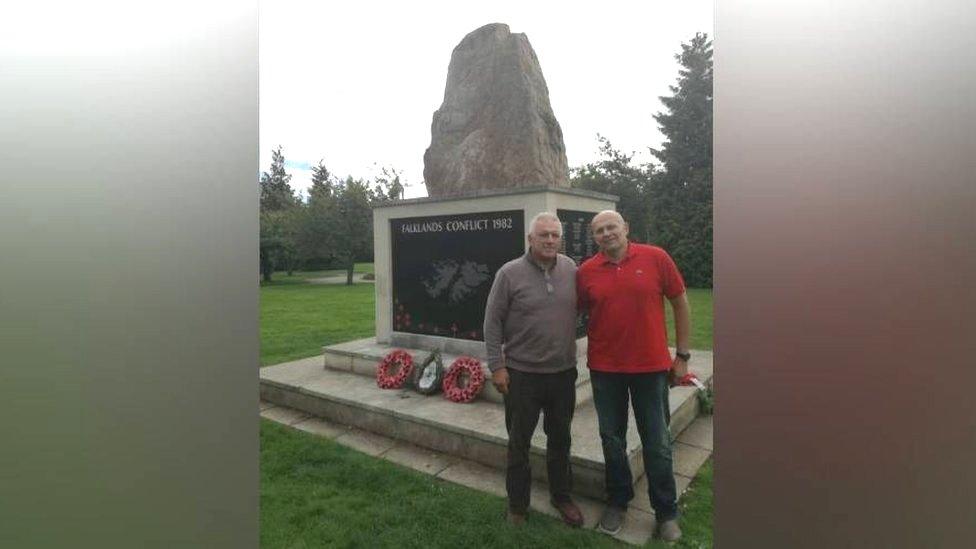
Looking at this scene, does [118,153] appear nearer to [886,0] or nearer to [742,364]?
[742,364]

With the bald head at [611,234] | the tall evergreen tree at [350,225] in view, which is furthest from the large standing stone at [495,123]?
the tall evergreen tree at [350,225]

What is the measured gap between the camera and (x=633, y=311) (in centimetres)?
265

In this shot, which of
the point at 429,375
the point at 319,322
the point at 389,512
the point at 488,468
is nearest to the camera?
the point at 389,512

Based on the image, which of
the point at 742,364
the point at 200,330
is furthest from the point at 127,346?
the point at 742,364

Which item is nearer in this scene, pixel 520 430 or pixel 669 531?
pixel 669 531

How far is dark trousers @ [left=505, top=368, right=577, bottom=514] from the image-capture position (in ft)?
9.34

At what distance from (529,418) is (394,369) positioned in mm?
2674

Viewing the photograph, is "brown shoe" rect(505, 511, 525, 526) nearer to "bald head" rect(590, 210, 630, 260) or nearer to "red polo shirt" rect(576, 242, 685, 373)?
"red polo shirt" rect(576, 242, 685, 373)

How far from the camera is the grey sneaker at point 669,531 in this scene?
2.75 m

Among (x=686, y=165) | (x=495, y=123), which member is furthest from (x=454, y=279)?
(x=686, y=165)

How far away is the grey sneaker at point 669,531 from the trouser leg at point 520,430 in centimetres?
75

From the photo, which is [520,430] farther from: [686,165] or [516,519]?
[686,165]

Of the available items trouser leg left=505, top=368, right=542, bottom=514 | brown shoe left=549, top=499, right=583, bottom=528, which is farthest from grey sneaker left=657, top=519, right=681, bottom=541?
trouser leg left=505, top=368, right=542, bottom=514

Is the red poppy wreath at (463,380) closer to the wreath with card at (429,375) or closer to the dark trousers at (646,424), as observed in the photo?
the wreath with card at (429,375)
